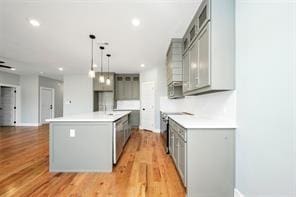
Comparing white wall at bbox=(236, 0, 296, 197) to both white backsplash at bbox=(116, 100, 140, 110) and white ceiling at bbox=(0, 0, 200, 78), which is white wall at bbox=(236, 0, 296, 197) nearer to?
white ceiling at bbox=(0, 0, 200, 78)

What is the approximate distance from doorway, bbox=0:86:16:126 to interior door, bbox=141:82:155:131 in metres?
6.73

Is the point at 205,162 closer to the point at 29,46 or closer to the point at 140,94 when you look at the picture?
the point at 29,46

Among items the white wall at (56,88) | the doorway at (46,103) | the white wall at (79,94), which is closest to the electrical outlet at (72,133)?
the white wall at (79,94)

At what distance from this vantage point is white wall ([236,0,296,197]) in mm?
1369

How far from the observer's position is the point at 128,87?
8.20 metres

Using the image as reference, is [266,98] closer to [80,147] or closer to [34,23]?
[80,147]

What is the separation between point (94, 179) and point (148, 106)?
4786 mm

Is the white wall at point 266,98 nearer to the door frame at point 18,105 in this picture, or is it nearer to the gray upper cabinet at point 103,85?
the gray upper cabinet at point 103,85

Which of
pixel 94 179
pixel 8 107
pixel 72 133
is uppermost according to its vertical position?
pixel 8 107

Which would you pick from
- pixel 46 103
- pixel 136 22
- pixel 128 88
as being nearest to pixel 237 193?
pixel 136 22

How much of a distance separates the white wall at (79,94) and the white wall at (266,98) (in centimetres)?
760

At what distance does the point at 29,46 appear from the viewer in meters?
4.39

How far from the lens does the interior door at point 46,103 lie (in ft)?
29.4

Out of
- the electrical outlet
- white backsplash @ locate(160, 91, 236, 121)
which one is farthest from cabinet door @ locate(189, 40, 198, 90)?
the electrical outlet
